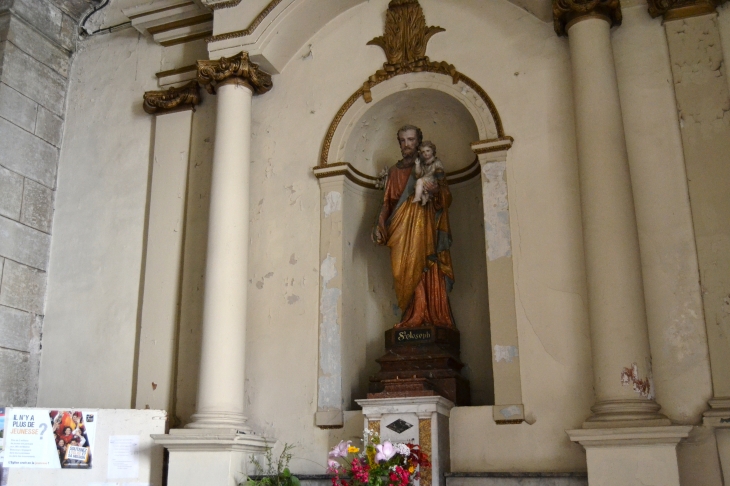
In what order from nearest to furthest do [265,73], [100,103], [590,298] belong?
[590,298], [265,73], [100,103]

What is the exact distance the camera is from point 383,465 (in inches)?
154

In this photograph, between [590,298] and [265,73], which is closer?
[590,298]

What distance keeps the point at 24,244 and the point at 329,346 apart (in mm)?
2579

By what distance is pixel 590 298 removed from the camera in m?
4.50

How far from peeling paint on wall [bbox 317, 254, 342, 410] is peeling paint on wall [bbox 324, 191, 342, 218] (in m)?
0.32

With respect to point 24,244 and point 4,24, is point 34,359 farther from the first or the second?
point 4,24

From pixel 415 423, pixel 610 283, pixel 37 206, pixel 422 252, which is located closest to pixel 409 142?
pixel 422 252

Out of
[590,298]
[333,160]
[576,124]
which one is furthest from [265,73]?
[590,298]

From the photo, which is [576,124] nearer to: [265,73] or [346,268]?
[346,268]

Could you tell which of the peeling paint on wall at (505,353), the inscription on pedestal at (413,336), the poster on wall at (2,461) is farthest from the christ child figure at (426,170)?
the poster on wall at (2,461)

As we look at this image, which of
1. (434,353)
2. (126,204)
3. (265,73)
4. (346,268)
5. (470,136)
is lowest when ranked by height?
(434,353)

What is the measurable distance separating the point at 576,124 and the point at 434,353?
1.72 m

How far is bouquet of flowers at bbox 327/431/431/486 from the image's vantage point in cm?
386

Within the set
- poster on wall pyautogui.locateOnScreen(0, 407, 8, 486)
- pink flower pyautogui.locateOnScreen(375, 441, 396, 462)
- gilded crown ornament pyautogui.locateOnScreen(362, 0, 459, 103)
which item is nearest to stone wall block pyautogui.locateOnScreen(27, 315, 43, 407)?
poster on wall pyautogui.locateOnScreen(0, 407, 8, 486)
